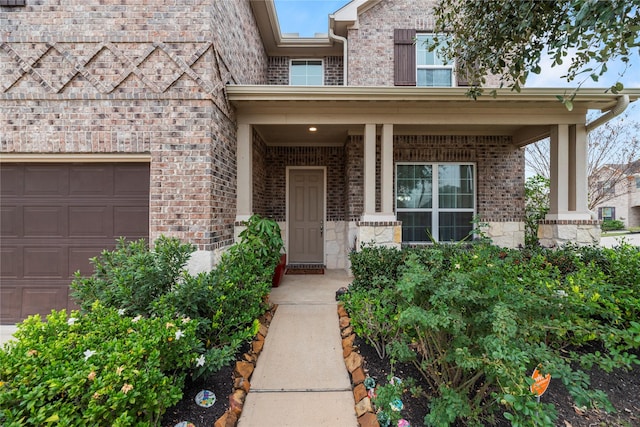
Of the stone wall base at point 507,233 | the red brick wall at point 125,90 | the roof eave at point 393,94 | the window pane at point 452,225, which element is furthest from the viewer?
the window pane at point 452,225

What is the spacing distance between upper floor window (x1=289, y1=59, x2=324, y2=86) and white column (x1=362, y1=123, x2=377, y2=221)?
3415mm

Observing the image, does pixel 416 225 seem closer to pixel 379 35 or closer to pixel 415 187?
pixel 415 187

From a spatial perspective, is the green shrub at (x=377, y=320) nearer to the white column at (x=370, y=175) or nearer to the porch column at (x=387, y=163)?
the white column at (x=370, y=175)

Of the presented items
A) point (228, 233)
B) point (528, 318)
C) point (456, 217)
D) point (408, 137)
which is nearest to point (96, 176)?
point (228, 233)

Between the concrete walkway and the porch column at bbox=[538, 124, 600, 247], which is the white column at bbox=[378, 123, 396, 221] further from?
the porch column at bbox=[538, 124, 600, 247]

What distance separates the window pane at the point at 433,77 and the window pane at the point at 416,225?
2.99 metres

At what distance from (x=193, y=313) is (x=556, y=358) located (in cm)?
261

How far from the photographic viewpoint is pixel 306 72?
752 cm

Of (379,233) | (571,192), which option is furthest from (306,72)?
(571,192)

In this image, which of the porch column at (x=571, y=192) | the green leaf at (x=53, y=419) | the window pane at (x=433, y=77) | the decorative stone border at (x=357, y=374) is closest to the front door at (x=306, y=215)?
the window pane at (x=433, y=77)

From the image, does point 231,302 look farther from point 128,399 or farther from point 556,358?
point 556,358

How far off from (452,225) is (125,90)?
629 cm

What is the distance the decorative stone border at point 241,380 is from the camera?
6.58 ft

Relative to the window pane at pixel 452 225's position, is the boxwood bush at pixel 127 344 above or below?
below
